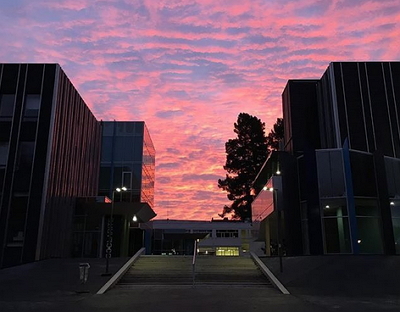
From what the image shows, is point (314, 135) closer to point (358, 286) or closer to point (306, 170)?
point (306, 170)

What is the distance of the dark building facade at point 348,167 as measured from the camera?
28203 millimetres

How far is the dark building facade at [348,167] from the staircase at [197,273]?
6.38 meters

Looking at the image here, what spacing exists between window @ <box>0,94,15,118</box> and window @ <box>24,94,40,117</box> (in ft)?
3.76

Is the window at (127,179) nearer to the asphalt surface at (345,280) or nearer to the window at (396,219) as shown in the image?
the asphalt surface at (345,280)

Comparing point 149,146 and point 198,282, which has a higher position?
point 149,146

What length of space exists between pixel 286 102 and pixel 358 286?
2638 cm

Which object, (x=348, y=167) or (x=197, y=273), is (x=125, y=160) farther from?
(x=348, y=167)

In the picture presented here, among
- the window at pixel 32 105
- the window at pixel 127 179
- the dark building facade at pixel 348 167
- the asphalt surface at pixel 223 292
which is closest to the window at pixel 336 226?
the dark building facade at pixel 348 167

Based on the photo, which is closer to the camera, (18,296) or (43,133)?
(18,296)

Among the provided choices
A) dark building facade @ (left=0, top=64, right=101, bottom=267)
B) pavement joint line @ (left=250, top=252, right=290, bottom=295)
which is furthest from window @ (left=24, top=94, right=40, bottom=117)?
pavement joint line @ (left=250, top=252, right=290, bottom=295)

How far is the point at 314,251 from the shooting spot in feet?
93.6

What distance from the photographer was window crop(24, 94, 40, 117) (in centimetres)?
3228

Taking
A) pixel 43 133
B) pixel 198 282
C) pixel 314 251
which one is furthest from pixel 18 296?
pixel 314 251

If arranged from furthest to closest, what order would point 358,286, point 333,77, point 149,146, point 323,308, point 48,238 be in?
point 149,146 < point 333,77 < point 48,238 < point 358,286 < point 323,308
